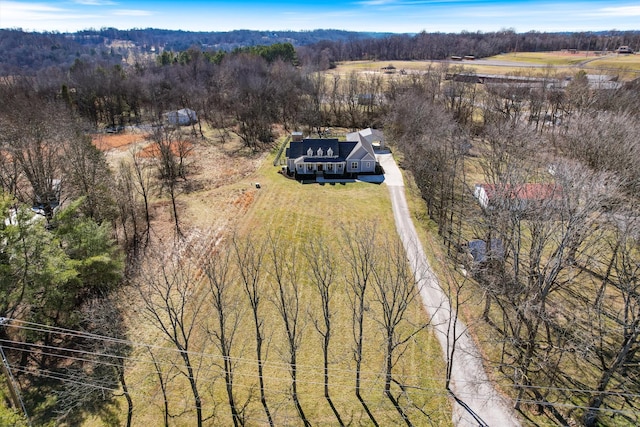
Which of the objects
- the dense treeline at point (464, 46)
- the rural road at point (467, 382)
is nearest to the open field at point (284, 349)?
the rural road at point (467, 382)

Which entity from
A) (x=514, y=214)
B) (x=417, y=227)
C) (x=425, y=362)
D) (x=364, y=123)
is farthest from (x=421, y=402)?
(x=364, y=123)

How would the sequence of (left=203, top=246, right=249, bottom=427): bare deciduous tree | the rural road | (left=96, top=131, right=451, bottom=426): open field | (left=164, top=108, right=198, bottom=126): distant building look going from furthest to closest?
1. (left=164, top=108, right=198, bottom=126): distant building
2. (left=96, top=131, right=451, bottom=426): open field
3. the rural road
4. (left=203, top=246, right=249, bottom=427): bare deciduous tree

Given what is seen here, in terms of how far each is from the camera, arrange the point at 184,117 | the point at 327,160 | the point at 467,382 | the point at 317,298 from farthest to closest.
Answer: the point at 184,117
the point at 327,160
the point at 317,298
the point at 467,382

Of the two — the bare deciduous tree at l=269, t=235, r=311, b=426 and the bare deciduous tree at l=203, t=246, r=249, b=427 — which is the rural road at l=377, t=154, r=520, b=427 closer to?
the bare deciduous tree at l=269, t=235, r=311, b=426

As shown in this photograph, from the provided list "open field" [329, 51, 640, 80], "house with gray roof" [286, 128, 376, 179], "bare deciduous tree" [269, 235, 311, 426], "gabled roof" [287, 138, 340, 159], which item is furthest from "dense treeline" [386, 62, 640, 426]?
"open field" [329, 51, 640, 80]

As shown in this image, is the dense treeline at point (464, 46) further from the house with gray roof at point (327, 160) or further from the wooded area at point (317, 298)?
the wooded area at point (317, 298)

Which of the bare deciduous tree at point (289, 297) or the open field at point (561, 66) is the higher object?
the open field at point (561, 66)

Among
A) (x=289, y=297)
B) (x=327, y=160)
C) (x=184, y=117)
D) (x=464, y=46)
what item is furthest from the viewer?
(x=464, y=46)

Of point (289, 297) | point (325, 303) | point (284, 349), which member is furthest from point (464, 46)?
point (284, 349)

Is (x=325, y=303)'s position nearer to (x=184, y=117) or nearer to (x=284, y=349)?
(x=284, y=349)
